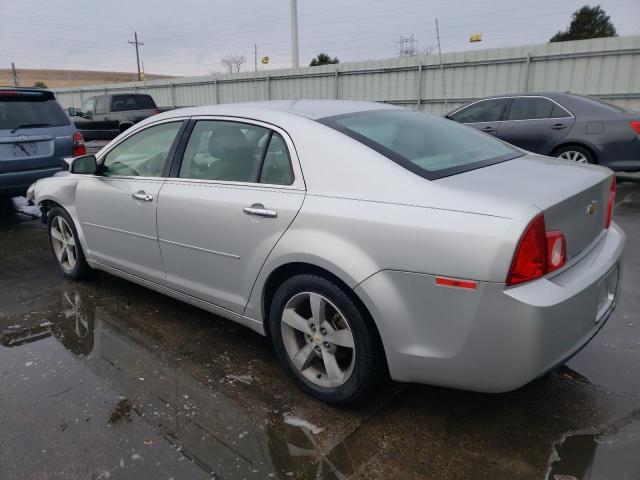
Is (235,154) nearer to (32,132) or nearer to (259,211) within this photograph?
(259,211)

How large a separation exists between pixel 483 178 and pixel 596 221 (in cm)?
65

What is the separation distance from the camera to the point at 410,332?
220 cm

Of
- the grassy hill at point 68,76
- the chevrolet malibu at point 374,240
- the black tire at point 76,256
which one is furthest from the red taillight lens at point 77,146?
the grassy hill at point 68,76

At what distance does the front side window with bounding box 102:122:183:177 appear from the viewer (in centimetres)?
351

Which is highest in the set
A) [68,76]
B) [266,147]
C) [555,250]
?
[68,76]

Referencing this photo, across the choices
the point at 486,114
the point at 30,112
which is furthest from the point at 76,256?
the point at 486,114

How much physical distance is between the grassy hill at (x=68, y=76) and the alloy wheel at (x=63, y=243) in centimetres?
8780

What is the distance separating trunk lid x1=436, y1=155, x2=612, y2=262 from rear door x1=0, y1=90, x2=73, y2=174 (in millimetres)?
5954

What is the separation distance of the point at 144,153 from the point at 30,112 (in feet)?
12.8

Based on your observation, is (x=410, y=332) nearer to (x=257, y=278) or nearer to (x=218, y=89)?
(x=257, y=278)

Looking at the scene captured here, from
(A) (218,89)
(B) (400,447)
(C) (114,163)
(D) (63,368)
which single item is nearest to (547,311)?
(B) (400,447)

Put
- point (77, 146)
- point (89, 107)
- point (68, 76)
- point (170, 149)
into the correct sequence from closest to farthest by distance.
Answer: point (170, 149) < point (77, 146) < point (89, 107) < point (68, 76)

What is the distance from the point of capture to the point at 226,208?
290 cm

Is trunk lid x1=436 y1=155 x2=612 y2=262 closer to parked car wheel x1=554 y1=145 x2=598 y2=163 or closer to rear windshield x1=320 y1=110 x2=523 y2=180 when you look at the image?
rear windshield x1=320 y1=110 x2=523 y2=180
